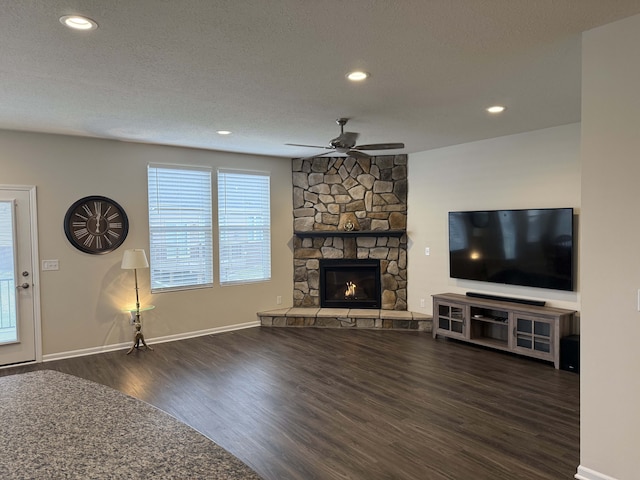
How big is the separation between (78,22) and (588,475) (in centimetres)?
387

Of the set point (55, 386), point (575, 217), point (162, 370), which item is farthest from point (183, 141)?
point (575, 217)

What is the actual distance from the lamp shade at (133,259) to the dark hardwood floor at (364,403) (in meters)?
1.10

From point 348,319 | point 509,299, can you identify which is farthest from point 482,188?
point 348,319

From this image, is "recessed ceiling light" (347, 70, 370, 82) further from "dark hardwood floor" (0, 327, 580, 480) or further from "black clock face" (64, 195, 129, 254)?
"black clock face" (64, 195, 129, 254)

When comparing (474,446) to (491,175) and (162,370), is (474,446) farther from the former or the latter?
(491,175)

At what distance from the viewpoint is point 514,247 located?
515cm

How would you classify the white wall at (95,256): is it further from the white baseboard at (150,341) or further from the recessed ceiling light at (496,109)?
the recessed ceiling light at (496,109)

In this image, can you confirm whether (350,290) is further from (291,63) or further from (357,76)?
(291,63)

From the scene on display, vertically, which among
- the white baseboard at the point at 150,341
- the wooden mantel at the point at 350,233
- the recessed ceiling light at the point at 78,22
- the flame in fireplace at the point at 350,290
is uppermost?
the recessed ceiling light at the point at 78,22

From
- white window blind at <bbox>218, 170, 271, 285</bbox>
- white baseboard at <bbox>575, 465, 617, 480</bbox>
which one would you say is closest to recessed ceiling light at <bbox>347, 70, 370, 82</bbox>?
white baseboard at <bbox>575, 465, 617, 480</bbox>

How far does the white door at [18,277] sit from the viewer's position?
15.4ft

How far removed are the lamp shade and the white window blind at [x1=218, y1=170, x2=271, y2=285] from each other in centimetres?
128

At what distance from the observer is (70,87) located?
130 inches

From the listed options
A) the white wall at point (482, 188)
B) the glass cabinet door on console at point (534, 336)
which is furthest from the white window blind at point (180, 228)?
the glass cabinet door on console at point (534, 336)
